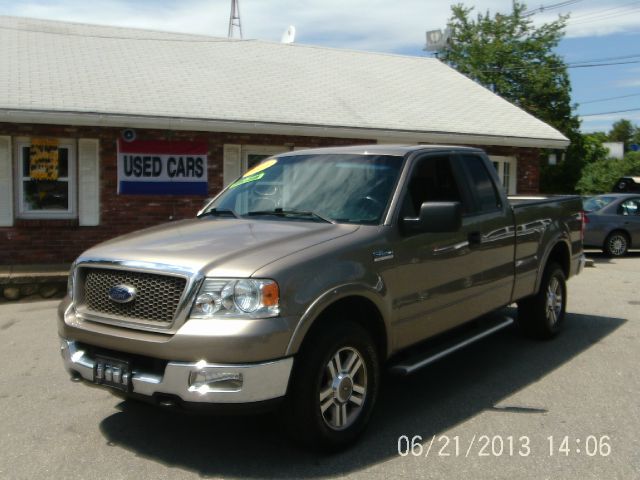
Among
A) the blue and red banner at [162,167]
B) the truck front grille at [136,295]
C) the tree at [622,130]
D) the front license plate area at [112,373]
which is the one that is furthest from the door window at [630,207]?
the tree at [622,130]

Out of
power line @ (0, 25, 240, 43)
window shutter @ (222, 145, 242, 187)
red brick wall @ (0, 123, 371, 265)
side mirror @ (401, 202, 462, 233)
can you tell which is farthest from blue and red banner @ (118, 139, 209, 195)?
side mirror @ (401, 202, 462, 233)

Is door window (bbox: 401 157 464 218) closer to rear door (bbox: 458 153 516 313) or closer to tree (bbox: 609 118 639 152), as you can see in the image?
rear door (bbox: 458 153 516 313)

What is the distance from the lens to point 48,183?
11.8 m

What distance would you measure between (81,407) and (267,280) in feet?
7.35

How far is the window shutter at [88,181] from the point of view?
1190 cm

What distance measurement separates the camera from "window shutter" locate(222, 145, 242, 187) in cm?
1301

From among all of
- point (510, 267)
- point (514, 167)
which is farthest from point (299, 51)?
point (510, 267)

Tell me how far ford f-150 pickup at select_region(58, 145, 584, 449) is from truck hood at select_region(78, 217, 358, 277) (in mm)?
13

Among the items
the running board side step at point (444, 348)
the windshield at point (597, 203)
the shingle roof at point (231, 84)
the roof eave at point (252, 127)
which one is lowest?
the running board side step at point (444, 348)

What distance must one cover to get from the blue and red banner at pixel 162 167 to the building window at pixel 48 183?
2.73ft

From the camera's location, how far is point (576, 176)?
32781 millimetres

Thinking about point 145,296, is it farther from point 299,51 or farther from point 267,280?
point 299,51

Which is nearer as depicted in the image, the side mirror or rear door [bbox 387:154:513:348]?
the side mirror
